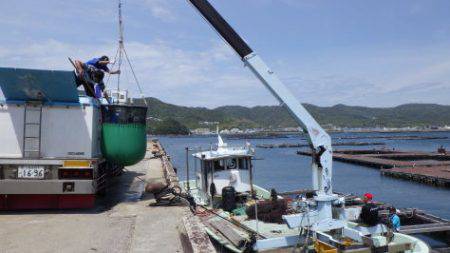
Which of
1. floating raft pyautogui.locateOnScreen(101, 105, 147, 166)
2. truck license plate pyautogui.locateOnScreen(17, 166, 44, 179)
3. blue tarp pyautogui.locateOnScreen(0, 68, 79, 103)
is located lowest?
truck license plate pyautogui.locateOnScreen(17, 166, 44, 179)

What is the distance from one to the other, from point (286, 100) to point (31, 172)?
5772 millimetres

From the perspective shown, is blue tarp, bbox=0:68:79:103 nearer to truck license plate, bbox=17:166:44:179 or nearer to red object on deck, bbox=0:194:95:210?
truck license plate, bbox=17:166:44:179

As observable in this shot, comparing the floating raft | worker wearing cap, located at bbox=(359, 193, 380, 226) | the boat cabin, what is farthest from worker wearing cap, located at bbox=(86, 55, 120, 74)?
worker wearing cap, located at bbox=(359, 193, 380, 226)

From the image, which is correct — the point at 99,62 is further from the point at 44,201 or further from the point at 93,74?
the point at 44,201

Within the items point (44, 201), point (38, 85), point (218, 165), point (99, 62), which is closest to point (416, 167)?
point (218, 165)

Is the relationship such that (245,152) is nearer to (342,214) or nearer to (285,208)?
(285,208)

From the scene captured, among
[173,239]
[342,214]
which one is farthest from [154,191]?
[342,214]

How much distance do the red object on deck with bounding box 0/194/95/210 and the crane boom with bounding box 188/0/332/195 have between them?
15.2 feet

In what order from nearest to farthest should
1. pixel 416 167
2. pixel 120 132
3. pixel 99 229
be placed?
pixel 99 229, pixel 120 132, pixel 416 167

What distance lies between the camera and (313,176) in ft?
32.4

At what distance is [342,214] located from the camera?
9781 millimetres

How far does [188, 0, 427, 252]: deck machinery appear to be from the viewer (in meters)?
9.40

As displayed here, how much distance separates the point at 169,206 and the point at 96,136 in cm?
234

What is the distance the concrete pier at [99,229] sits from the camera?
6723 mm
